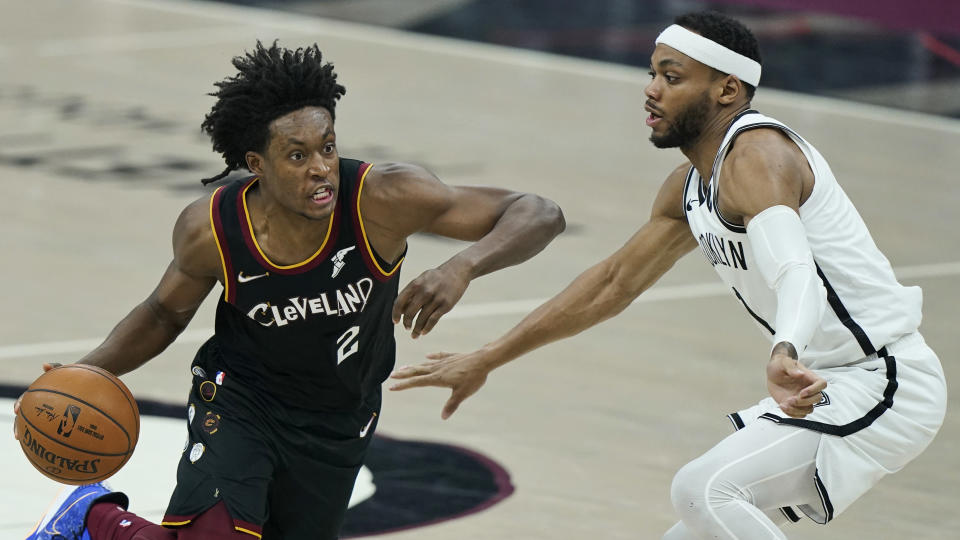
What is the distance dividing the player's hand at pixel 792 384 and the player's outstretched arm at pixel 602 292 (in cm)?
113

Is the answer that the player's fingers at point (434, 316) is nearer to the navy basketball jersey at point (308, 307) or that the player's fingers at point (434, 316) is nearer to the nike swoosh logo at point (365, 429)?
the navy basketball jersey at point (308, 307)

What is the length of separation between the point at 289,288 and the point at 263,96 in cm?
58

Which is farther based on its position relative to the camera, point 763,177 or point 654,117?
point 654,117

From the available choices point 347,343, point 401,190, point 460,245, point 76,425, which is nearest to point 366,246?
point 401,190

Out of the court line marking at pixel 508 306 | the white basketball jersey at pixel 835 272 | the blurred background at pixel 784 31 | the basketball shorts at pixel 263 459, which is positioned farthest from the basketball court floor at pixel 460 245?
the white basketball jersey at pixel 835 272

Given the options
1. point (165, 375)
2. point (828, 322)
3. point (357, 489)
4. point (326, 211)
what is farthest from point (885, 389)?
point (165, 375)

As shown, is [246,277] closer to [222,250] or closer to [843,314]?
[222,250]

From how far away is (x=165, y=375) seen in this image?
820 centimetres

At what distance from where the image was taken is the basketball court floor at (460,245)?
7.01 metres

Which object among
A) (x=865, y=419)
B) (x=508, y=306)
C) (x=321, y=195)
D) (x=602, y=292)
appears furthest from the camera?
(x=508, y=306)

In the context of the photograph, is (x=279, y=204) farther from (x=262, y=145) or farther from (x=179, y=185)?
(x=179, y=185)

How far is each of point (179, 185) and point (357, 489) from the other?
6079mm

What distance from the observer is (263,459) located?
16.6ft

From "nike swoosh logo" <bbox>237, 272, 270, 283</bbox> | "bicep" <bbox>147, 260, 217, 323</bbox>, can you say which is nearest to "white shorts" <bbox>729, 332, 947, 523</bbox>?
"nike swoosh logo" <bbox>237, 272, 270, 283</bbox>
